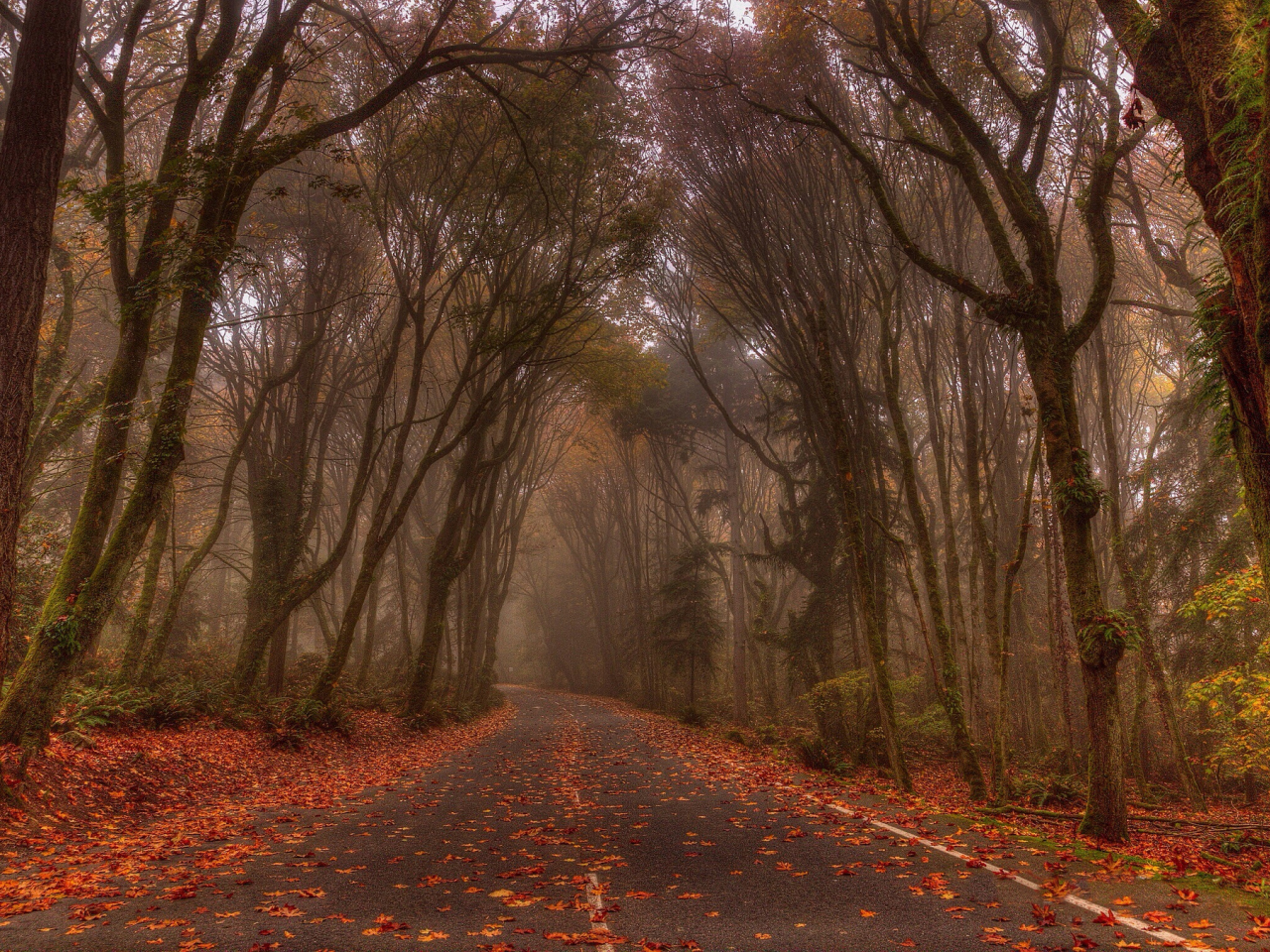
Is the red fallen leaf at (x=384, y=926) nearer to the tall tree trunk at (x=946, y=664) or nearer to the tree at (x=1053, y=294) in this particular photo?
the tree at (x=1053, y=294)

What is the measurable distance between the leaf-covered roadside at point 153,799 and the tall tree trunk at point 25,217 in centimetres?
168

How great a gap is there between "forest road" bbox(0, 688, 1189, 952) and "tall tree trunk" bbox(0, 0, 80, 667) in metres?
2.59

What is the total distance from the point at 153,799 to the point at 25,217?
245 inches

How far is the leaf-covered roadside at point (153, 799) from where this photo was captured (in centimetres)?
497

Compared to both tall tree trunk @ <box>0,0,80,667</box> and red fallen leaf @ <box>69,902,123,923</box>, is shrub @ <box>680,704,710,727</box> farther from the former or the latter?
tall tree trunk @ <box>0,0,80,667</box>

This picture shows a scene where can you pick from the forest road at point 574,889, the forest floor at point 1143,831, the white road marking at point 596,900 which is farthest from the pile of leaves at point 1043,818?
the white road marking at point 596,900

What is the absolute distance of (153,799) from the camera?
768 cm

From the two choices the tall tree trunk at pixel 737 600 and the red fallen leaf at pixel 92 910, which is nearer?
the red fallen leaf at pixel 92 910

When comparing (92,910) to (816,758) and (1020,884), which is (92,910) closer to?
(1020,884)

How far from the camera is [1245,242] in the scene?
140 inches

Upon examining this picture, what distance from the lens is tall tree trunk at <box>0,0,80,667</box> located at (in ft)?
15.7

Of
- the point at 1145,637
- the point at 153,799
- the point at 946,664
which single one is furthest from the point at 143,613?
the point at 1145,637

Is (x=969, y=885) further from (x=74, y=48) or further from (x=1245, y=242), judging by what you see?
(x=74, y=48)

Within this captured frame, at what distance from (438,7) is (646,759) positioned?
12.3m
